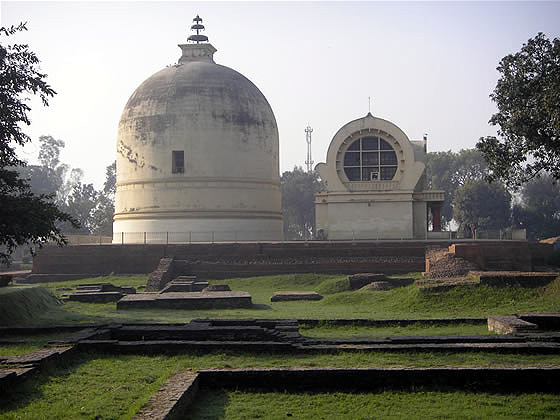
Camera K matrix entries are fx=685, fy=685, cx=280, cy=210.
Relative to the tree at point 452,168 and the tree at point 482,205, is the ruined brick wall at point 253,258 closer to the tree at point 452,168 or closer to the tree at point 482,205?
the tree at point 482,205

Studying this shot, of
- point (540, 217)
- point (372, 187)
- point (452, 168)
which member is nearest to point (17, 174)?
point (372, 187)

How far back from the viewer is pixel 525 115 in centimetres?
1678

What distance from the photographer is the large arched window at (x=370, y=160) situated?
27.5 meters

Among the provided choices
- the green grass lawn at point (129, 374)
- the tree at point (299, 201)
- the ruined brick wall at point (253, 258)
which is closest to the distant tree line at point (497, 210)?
the tree at point (299, 201)

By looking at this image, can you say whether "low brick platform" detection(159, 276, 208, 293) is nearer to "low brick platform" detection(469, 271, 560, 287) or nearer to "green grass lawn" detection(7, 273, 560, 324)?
"green grass lawn" detection(7, 273, 560, 324)

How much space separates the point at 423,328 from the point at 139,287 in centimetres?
1231

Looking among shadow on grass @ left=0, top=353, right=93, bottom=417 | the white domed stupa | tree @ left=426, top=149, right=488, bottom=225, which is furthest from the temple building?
tree @ left=426, top=149, right=488, bottom=225

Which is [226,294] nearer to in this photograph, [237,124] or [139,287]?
[139,287]

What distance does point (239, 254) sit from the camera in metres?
23.6

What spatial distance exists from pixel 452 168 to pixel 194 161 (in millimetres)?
36399

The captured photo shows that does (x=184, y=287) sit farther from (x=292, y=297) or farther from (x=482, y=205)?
(x=482, y=205)

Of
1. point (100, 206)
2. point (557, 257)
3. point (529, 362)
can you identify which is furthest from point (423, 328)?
point (100, 206)

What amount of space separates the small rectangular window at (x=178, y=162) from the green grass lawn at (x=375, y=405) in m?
23.0

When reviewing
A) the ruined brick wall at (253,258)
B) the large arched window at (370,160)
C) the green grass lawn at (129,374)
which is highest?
the large arched window at (370,160)
